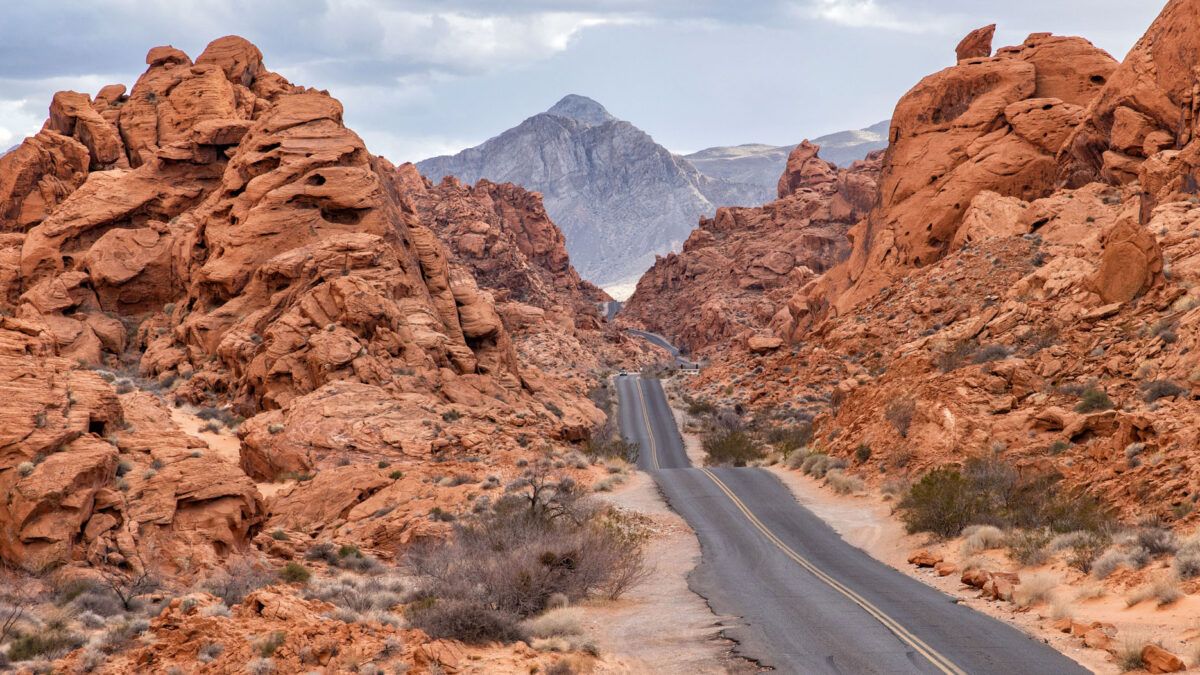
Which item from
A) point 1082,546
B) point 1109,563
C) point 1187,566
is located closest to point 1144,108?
point 1082,546

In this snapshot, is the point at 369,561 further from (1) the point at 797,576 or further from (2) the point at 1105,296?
(2) the point at 1105,296

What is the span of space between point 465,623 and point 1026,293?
2649 cm

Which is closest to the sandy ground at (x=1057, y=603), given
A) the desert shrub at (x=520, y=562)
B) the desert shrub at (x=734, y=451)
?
the desert shrub at (x=520, y=562)

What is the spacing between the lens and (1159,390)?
22.1 meters

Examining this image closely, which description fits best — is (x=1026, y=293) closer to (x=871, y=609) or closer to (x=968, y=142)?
(x=968, y=142)

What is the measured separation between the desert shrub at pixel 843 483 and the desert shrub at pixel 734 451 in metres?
11.2

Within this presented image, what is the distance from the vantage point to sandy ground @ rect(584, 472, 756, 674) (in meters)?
13.1

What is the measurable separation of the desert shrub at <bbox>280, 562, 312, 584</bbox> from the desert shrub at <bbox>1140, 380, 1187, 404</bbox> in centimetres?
1861

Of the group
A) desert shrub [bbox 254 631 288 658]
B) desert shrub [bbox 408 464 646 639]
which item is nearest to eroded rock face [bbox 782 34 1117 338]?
desert shrub [bbox 408 464 646 639]

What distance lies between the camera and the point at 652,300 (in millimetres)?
136750

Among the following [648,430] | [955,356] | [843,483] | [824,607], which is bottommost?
[824,607]

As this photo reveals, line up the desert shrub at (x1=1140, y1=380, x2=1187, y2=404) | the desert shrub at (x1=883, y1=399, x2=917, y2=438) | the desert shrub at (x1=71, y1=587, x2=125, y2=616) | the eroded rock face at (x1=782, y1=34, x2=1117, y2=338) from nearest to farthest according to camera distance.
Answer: the desert shrub at (x1=71, y1=587, x2=125, y2=616)
the desert shrub at (x1=1140, y1=380, x2=1187, y2=404)
the desert shrub at (x1=883, y1=399, x2=917, y2=438)
the eroded rock face at (x1=782, y1=34, x2=1117, y2=338)

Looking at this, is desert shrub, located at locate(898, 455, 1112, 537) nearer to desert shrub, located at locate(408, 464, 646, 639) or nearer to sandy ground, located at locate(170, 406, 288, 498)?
desert shrub, located at locate(408, 464, 646, 639)

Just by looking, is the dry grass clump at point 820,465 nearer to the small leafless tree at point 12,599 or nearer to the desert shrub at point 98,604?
the desert shrub at point 98,604
